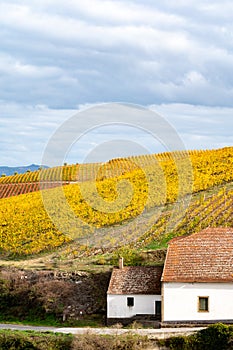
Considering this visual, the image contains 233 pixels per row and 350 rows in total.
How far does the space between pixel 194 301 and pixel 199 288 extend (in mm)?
576

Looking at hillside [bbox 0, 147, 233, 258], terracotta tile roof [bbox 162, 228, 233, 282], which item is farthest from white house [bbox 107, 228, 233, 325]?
hillside [bbox 0, 147, 233, 258]

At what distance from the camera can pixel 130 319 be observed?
30.5 meters

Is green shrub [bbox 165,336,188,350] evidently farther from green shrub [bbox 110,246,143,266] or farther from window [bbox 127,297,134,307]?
green shrub [bbox 110,246,143,266]

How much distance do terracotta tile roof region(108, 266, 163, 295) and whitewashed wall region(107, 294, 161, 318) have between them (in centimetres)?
22

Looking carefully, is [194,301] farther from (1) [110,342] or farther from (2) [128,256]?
(2) [128,256]

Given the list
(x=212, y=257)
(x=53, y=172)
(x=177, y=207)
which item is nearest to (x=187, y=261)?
(x=212, y=257)

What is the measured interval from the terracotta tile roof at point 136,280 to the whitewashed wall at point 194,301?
1.32 metres

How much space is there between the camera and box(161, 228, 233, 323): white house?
28828 mm

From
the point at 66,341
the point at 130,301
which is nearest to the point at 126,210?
the point at 130,301

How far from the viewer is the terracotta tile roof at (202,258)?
29.3 meters

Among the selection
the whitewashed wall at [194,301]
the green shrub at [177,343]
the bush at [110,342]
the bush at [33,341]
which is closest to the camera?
the bush at [110,342]

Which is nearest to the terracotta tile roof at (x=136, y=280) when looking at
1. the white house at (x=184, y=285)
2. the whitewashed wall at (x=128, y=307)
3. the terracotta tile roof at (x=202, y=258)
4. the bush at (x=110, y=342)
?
the white house at (x=184, y=285)

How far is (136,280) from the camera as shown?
31.4m

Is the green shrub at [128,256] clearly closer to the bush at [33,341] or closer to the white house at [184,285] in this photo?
the white house at [184,285]
